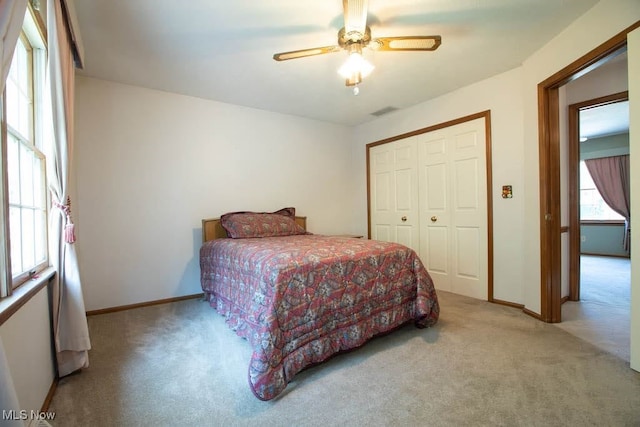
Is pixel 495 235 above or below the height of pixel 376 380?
above

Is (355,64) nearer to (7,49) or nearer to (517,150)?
(7,49)

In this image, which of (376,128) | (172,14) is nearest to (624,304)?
(376,128)

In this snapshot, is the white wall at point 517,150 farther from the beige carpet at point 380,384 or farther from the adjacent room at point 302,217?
the beige carpet at point 380,384

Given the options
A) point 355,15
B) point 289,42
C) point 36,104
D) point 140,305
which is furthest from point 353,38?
point 140,305

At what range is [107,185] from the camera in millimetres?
2848

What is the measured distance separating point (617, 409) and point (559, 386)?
0.22 metres

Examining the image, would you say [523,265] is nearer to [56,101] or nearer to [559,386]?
[559,386]

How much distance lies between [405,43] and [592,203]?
7.01 meters

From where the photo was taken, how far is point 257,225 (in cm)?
312

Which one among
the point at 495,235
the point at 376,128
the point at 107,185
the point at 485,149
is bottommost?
the point at 495,235

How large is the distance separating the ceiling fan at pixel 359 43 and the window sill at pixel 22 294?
1.90 meters

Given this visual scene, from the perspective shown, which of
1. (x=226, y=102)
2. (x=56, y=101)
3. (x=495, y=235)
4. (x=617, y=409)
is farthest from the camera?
(x=226, y=102)

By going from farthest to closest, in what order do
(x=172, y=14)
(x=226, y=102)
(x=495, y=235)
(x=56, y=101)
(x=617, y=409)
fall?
1. (x=226, y=102)
2. (x=495, y=235)
3. (x=172, y=14)
4. (x=56, y=101)
5. (x=617, y=409)

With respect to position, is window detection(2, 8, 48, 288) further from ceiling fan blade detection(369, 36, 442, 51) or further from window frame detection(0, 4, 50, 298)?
ceiling fan blade detection(369, 36, 442, 51)
